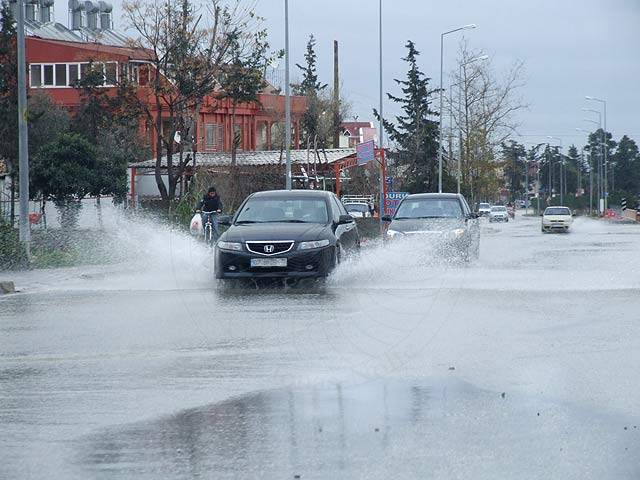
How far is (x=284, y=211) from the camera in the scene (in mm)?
21906

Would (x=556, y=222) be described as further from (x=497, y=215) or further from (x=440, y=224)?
(x=440, y=224)

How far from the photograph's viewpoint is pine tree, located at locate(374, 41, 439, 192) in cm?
8938

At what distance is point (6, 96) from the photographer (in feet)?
152

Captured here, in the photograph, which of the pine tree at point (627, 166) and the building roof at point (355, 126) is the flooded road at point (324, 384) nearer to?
the pine tree at point (627, 166)

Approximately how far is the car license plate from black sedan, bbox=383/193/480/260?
7.85 meters

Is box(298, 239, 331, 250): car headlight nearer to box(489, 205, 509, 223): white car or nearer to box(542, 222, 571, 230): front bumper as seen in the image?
box(542, 222, 571, 230): front bumper

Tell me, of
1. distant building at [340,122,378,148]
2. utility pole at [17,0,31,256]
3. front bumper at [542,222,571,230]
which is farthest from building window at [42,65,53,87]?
distant building at [340,122,378,148]

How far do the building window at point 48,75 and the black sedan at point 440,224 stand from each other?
5215 cm

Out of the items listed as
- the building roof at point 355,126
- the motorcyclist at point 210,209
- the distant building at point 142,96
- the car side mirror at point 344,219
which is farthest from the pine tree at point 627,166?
the car side mirror at point 344,219

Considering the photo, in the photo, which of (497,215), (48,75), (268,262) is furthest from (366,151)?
(497,215)

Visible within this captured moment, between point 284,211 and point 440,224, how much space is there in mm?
7145

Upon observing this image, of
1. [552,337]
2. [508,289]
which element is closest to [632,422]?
[552,337]

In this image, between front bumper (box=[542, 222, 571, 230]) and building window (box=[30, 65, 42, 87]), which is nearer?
front bumper (box=[542, 222, 571, 230])

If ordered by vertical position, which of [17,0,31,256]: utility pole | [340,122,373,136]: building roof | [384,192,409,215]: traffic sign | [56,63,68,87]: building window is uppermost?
[340,122,373,136]: building roof
